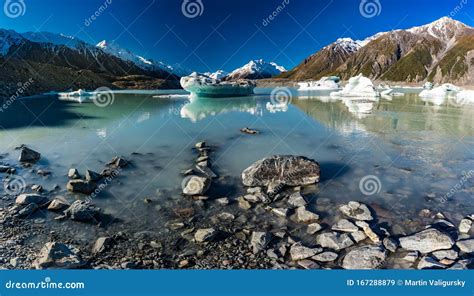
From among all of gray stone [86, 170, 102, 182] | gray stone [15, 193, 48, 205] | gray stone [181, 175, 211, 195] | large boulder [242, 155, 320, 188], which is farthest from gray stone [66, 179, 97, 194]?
large boulder [242, 155, 320, 188]

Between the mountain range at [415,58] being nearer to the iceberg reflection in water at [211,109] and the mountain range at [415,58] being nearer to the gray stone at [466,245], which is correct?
the iceberg reflection in water at [211,109]

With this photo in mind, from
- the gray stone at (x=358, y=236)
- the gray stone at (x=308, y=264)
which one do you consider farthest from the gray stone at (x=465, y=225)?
the gray stone at (x=308, y=264)

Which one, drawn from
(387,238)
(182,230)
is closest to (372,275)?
(387,238)

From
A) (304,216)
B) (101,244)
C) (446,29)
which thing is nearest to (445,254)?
(304,216)

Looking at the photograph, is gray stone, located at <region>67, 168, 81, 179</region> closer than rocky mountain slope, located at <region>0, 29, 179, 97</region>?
Yes

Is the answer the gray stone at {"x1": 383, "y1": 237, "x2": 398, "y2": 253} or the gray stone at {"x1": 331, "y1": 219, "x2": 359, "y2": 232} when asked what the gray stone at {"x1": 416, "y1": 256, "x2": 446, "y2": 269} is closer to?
the gray stone at {"x1": 383, "y1": 237, "x2": 398, "y2": 253}

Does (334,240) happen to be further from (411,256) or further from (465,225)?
(465,225)

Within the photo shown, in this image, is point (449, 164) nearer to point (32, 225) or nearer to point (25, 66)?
point (32, 225)
